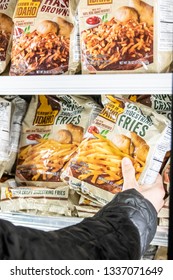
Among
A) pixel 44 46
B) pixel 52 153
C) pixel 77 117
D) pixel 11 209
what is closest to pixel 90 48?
pixel 44 46

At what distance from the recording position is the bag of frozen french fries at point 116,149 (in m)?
1.50

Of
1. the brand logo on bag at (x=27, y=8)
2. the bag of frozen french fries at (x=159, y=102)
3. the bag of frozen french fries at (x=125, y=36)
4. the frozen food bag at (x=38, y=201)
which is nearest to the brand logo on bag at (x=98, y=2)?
the bag of frozen french fries at (x=125, y=36)

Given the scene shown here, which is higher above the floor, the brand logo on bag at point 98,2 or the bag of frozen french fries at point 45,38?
the brand logo on bag at point 98,2

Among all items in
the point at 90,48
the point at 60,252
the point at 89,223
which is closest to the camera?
the point at 60,252

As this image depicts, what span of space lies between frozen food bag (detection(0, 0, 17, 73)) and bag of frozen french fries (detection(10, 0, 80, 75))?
0.06 m

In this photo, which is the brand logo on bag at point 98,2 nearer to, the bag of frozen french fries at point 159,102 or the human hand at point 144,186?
the bag of frozen french fries at point 159,102

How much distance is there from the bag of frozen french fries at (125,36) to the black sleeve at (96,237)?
1.69ft

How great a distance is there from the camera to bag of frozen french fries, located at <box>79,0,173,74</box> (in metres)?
1.43

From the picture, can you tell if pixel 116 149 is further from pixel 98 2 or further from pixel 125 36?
pixel 98 2

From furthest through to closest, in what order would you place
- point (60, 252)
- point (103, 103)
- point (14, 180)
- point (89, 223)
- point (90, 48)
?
point (14, 180)
point (103, 103)
point (90, 48)
point (89, 223)
point (60, 252)

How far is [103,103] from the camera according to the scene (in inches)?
63.6
